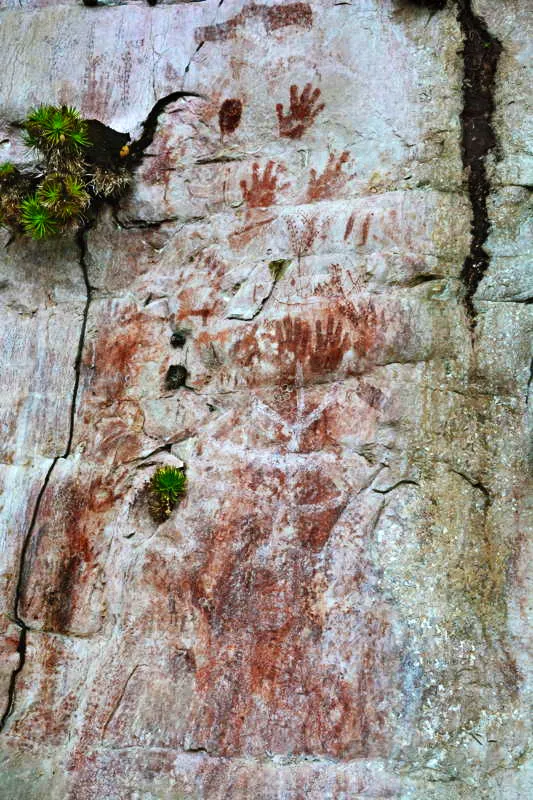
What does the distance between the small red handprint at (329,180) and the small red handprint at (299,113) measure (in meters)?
0.34

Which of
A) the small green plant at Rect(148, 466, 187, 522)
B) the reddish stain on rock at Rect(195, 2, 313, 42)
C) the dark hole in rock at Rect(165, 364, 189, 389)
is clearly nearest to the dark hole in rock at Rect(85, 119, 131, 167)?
the reddish stain on rock at Rect(195, 2, 313, 42)

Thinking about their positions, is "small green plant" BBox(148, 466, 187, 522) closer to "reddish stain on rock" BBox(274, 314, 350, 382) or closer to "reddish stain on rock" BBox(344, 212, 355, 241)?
"reddish stain on rock" BBox(274, 314, 350, 382)

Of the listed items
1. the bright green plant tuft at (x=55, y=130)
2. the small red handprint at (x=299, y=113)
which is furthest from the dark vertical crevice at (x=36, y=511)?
the small red handprint at (x=299, y=113)

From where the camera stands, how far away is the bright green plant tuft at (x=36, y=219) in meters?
5.54

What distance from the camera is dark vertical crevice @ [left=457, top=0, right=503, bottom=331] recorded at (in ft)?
17.1

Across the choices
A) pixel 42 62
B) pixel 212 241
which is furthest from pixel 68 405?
pixel 42 62

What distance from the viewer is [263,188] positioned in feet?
18.2

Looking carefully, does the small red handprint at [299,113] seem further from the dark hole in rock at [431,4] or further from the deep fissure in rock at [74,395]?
the dark hole in rock at [431,4]

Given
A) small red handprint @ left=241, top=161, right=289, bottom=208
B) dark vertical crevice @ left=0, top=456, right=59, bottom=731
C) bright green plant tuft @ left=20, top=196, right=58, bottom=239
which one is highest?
small red handprint @ left=241, top=161, right=289, bottom=208

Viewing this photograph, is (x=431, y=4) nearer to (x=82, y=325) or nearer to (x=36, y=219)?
(x=36, y=219)

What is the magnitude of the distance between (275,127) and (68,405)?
8.54 feet

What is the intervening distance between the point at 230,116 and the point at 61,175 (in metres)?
1.35

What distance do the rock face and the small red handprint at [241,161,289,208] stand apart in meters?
0.02

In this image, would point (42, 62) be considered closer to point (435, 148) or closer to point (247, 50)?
point (247, 50)
